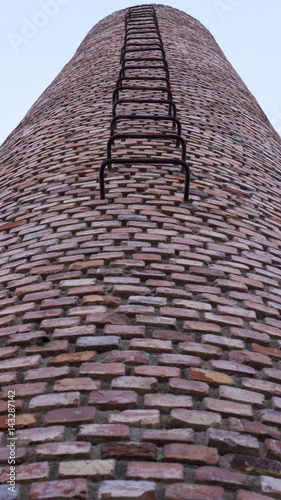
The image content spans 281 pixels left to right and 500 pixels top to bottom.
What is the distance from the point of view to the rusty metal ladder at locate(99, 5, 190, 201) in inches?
121

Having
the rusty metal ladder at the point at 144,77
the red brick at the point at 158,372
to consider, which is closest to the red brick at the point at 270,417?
the red brick at the point at 158,372

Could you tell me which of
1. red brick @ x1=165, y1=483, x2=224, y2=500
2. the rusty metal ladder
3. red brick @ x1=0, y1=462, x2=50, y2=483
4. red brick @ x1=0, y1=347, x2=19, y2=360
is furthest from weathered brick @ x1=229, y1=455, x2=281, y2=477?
the rusty metal ladder

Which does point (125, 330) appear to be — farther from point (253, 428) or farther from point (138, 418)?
point (253, 428)

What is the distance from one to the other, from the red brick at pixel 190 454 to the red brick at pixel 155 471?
3 centimetres

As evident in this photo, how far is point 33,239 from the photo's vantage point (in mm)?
2600

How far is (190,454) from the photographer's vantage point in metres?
1.53

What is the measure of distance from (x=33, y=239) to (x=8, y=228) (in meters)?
0.29

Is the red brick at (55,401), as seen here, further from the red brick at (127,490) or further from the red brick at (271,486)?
the red brick at (271,486)

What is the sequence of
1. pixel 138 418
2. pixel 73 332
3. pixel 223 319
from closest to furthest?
1. pixel 138 418
2. pixel 73 332
3. pixel 223 319

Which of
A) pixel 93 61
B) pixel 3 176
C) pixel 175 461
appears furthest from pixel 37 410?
pixel 93 61

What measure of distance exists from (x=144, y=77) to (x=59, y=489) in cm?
314

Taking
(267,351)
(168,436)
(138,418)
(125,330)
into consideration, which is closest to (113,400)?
(138,418)

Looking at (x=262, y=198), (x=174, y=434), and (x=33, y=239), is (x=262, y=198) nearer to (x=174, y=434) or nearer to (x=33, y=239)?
(x=33, y=239)

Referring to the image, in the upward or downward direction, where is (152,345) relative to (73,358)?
upward
